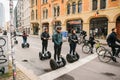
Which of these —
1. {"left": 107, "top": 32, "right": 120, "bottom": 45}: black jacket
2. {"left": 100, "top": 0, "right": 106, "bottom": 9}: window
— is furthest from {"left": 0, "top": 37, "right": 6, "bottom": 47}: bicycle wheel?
{"left": 100, "top": 0, "right": 106, "bottom": 9}: window

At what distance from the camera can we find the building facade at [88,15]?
23203mm

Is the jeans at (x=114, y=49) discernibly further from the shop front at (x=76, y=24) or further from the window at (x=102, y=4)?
the shop front at (x=76, y=24)

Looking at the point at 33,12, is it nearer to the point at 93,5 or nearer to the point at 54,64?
the point at 93,5

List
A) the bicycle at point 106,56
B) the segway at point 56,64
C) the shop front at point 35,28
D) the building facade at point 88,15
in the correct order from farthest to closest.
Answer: the shop front at point 35,28, the building facade at point 88,15, the bicycle at point 106,56, the segway at point 56,64

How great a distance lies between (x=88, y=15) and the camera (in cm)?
2680

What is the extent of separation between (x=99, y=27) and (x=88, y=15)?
9.44ft

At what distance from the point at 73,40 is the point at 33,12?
138ft

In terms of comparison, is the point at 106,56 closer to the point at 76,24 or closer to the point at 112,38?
the point at 112,38

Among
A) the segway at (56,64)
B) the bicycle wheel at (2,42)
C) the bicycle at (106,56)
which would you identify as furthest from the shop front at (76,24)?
the bicycle wheel at (2,42)

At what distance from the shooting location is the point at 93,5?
2614 centimetres

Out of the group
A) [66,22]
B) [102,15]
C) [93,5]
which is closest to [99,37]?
[102,15]

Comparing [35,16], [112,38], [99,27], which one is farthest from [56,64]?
[35,16]

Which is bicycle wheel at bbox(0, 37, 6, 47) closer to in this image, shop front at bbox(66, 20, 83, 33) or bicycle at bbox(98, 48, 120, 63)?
bicycle at bbox(98, 48, 120, 63)

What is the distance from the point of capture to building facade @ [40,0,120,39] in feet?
76.1
